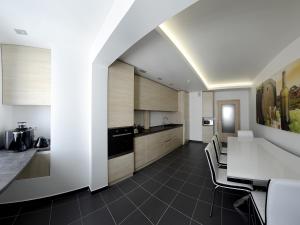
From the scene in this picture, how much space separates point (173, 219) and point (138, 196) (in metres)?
0.64

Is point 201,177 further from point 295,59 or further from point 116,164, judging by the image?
point 295,59

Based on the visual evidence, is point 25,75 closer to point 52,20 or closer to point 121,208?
point 52,20

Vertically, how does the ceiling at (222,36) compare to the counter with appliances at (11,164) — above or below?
above

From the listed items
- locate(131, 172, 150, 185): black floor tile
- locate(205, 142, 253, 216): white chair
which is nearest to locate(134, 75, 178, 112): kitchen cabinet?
locate(131, 172, 150, 185): black floor tile

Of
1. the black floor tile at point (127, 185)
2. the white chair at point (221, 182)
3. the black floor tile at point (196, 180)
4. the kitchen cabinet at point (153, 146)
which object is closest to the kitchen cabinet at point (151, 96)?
the kitchen cabinet at point (153, 146)

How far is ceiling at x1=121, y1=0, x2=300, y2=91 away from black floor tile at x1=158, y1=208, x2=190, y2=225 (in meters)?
2.26

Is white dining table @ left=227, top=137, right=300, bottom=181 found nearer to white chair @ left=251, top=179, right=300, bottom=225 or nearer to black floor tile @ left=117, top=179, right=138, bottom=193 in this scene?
white chair @ left=251, top=179, right=300, bottom=225

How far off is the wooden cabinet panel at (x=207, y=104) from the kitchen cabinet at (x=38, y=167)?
538 cm

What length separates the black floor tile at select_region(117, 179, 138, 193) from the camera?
2.17 metres

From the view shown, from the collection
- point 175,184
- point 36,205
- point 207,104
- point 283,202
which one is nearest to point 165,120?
point 207,104

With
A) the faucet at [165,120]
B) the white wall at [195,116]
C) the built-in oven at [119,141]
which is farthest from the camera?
the white wall at [195,116]

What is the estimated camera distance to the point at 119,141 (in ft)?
7.86

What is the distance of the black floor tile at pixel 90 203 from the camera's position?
1700mm

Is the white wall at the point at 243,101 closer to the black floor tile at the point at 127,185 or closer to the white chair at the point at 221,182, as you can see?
the white chair at the point at 221,182
